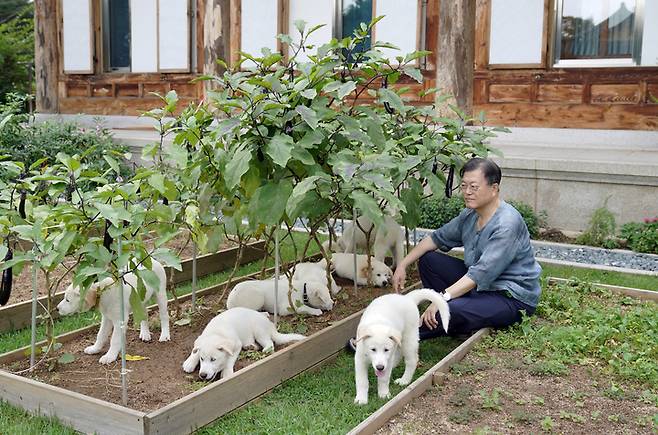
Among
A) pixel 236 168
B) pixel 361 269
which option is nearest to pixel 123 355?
pixel 236 168

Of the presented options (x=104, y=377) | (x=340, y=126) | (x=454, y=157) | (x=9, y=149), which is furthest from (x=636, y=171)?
(x=9, y=149)

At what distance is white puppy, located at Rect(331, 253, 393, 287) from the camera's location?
548 cm

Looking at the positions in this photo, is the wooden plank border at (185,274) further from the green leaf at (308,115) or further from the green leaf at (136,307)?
the green leaf at (308,115)

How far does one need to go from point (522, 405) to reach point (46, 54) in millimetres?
12706

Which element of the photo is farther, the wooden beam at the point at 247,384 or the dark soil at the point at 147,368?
the dark soil at the point at 147,368

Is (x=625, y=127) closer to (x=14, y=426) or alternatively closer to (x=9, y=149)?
(x=9, y=149)

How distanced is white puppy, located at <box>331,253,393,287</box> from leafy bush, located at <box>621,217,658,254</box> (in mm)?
2641

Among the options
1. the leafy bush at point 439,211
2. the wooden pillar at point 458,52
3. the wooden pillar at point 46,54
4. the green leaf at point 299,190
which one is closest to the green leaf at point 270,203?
the green leaf at point 299,190

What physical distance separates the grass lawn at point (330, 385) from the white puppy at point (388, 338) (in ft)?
0.34

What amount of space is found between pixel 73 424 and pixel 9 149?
699 centimetres

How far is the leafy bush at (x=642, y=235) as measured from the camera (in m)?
6.77

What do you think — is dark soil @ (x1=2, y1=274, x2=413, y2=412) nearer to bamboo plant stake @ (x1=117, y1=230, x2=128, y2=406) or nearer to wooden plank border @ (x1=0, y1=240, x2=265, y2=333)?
bamboo plant stake @ (x1=117, y1=230, x2=128, y2=406)

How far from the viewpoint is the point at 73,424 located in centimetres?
329

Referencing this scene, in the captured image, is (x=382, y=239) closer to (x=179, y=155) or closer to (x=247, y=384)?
(x=179, y=155)
